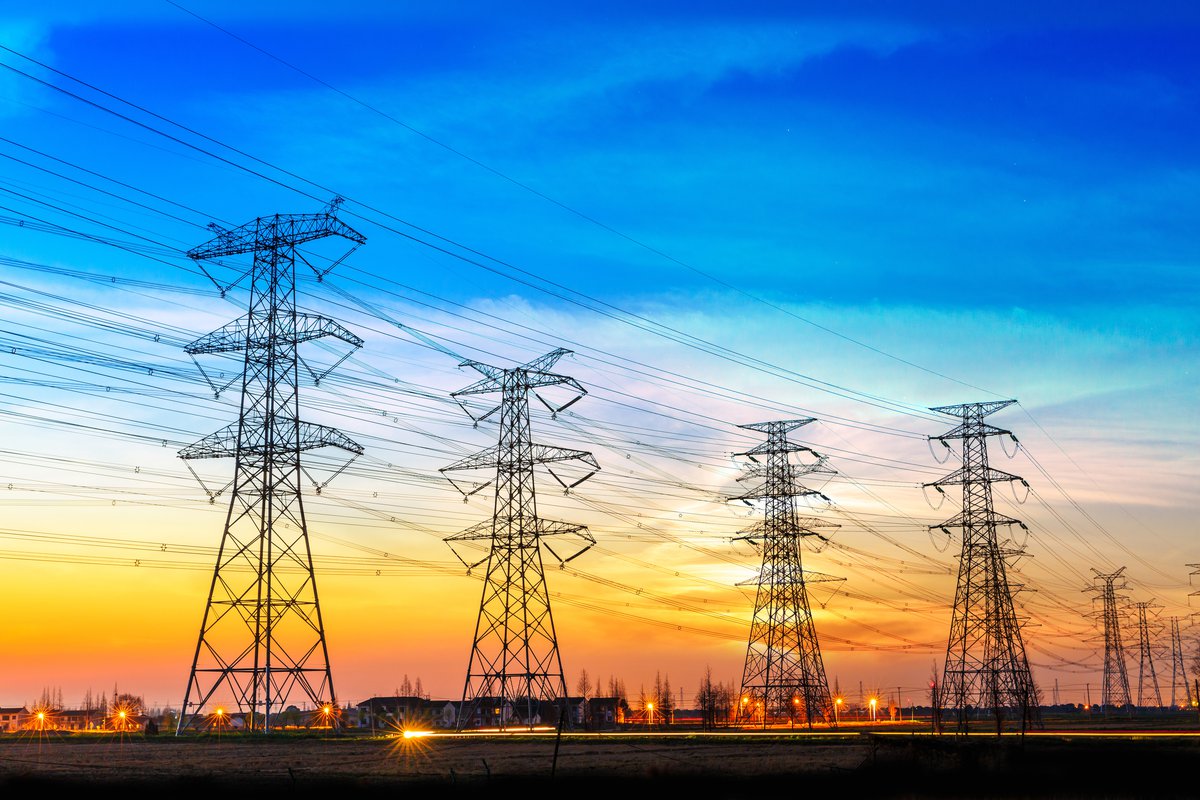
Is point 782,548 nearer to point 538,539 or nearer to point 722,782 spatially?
point 538,539

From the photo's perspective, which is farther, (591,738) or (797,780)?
(591,738)

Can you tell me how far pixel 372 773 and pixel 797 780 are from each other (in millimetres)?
15710

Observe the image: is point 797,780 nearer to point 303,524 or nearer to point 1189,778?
point 1189,778

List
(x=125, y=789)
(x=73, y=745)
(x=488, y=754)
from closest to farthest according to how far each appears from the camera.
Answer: (x=125, y=789) → (x=488, y=754) → (x=73, y=745)

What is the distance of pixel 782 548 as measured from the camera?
97.2 meters

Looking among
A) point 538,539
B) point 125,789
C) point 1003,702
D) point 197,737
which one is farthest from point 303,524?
point 1003,702

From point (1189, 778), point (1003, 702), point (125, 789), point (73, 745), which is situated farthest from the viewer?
point (1003, 702)

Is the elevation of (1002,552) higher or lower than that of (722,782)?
higher

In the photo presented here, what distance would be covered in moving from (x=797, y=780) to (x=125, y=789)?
75.7ft

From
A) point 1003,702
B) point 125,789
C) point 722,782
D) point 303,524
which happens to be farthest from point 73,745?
point 1003,702

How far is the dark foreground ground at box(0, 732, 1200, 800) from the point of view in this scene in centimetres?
3831

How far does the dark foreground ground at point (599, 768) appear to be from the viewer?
3831cm

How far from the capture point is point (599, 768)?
4772cm

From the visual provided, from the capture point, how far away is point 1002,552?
3907 inches
